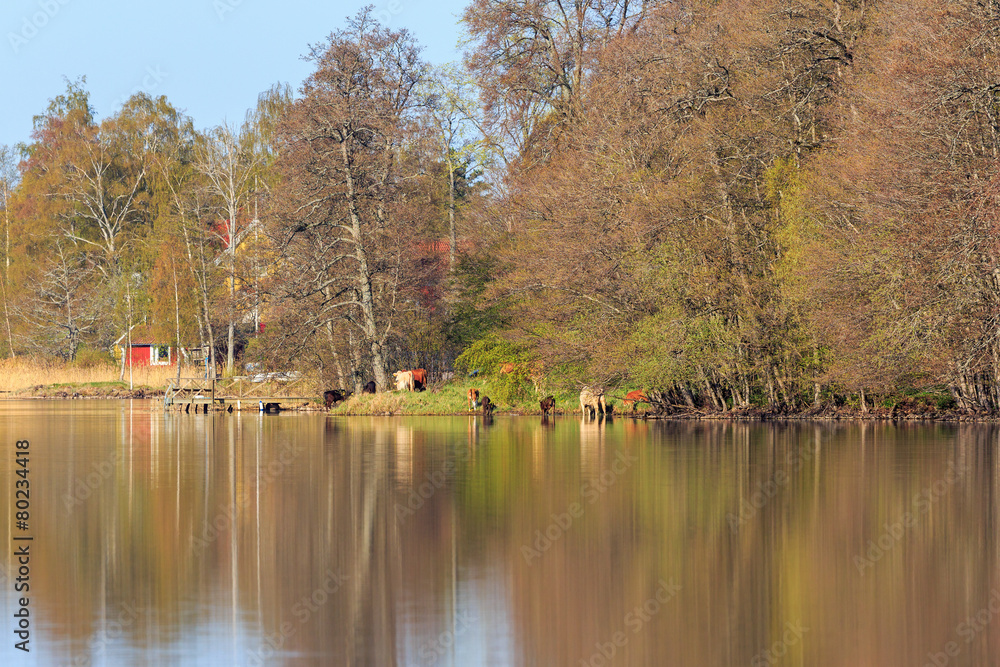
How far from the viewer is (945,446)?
1137 inches

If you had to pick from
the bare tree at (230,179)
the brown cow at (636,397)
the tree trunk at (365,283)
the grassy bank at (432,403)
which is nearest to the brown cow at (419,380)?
the grassy bank at (432,403)

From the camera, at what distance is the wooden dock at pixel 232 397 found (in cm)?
5417

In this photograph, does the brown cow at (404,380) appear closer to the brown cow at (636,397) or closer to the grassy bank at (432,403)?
the grassy bank at (432,403)

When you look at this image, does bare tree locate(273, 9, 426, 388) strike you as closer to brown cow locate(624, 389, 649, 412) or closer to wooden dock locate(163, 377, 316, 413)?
wooden dock locate(163, 377, 316, 413)

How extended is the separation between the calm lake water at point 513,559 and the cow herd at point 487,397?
17593mm

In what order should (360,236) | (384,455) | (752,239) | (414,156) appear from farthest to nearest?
(414,156), (360,236), (752,239), (384,455)

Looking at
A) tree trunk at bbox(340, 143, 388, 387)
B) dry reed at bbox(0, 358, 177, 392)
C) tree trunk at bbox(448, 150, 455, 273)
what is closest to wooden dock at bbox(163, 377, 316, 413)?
tree trunk at bbox(340, 143, 388, 387)

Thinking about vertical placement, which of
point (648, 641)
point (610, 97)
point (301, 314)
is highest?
point (610, 97)

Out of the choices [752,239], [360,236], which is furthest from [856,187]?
[360,236]

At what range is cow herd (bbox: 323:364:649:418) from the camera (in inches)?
1790

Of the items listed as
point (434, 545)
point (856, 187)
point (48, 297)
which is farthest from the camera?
point (48, 297)

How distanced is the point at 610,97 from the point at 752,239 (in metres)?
7.71

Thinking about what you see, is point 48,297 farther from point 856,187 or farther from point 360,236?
point 856,187

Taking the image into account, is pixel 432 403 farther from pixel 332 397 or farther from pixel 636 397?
pixel 636 397
